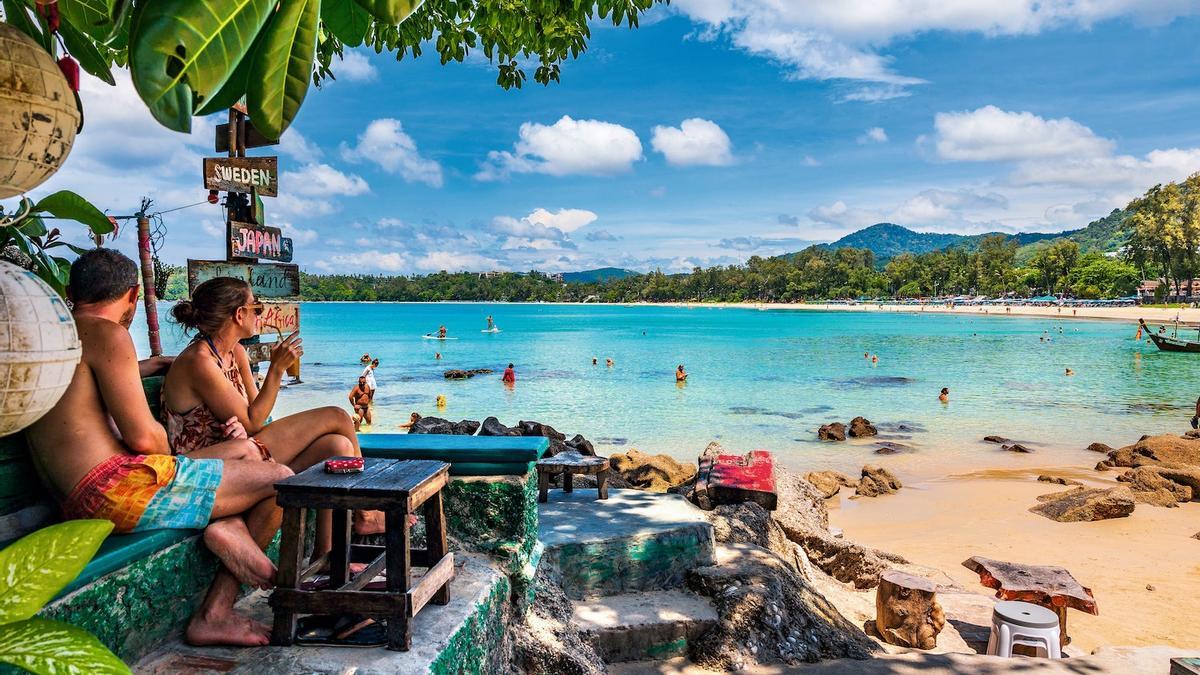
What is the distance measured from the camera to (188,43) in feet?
2.39

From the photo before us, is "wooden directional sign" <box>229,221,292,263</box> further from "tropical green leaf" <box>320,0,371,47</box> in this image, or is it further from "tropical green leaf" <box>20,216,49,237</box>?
"tropical green leaf" <box>320,0,371,47</box>

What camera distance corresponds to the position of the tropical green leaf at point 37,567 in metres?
0.98

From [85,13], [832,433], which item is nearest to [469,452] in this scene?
[85,13]

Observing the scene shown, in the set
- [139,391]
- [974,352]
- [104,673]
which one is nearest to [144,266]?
[139,391]

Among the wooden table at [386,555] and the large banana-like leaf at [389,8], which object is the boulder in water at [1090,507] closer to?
the wooden table at [386,555]

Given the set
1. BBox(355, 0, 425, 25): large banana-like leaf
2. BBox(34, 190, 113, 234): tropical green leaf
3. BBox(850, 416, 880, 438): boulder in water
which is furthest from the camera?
BBox(850, 416, 880, 438): boulder in water

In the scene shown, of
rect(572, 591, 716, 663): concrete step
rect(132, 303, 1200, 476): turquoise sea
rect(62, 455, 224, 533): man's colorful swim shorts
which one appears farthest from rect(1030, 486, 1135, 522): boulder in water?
rect(62, 455, 224, 533): man's colorful swim shorts

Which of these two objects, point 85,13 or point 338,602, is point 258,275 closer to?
point 338,602

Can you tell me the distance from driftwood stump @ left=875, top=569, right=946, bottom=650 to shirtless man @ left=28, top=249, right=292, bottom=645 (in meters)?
4.54

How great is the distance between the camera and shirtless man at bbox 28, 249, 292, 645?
2277mm

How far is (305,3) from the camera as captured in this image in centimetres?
88

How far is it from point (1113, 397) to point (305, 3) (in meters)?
28.2

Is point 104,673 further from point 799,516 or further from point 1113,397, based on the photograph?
point 1113,397

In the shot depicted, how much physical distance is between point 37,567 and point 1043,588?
705cm
